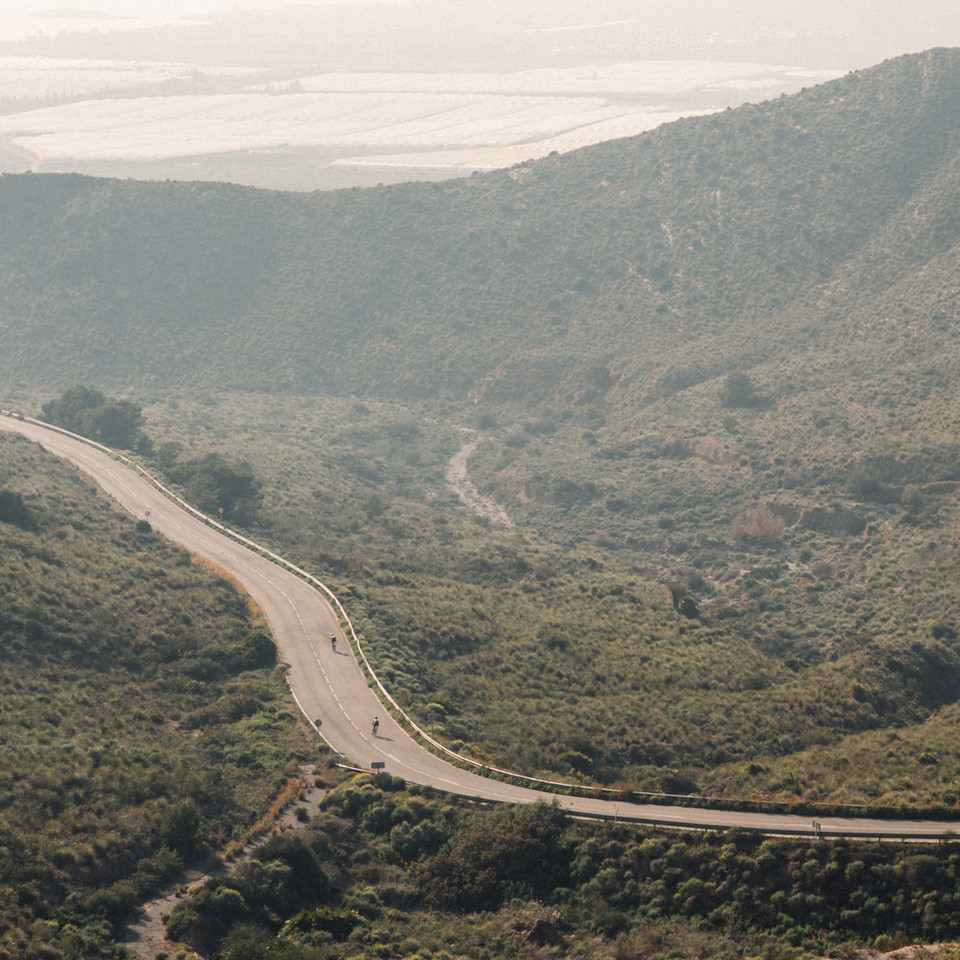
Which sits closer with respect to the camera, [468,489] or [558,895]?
[558,895]

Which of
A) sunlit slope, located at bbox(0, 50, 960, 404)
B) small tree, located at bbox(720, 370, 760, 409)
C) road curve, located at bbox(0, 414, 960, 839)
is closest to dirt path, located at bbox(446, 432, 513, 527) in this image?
sunlit slope, located at bbox(0, 50, 960, 404)

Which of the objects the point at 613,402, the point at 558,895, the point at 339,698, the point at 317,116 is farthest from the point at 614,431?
the point at 317,116

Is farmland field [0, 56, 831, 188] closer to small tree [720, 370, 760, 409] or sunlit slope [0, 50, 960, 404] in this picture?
sunlit slope [0, 50, 960, 404]

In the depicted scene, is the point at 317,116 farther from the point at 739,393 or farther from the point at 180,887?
the point at 180,887

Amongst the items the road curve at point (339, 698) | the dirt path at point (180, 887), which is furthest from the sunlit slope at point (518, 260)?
the dirt path at point (180, 887)

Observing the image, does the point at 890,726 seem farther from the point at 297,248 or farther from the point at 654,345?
the point at 297,248

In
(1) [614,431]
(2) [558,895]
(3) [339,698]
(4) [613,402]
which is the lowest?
(2) [558,895]
